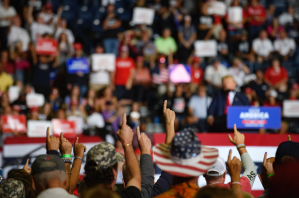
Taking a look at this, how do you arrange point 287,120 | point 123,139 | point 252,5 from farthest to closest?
point 252,5 < point 287,120 < point 123,139

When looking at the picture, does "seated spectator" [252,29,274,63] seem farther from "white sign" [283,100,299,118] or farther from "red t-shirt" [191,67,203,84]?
"white sign" [283,100,299,118]

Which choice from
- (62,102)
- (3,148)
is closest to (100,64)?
(62,102)

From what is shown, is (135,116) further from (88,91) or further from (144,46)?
(144,46)

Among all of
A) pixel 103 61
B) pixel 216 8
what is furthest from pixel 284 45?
pixel 103 61

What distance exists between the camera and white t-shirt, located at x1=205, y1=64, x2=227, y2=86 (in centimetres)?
1217

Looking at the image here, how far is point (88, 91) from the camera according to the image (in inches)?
450

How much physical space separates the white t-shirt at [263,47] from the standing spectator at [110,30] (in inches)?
A: 217

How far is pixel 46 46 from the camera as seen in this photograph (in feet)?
38.0

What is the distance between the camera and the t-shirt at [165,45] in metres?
13.0

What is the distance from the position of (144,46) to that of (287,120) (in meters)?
5.54

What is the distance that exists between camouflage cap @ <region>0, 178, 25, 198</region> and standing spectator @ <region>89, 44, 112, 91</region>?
29.8ft

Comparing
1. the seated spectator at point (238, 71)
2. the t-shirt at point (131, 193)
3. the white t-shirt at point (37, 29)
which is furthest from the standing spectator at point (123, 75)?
the t-shirt at point (131, 193)

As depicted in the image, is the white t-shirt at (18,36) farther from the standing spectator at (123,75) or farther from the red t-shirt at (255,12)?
the red t-shirt at (255,12)

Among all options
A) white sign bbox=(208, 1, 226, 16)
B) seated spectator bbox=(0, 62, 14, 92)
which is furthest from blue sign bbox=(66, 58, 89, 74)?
white sign bbox=(208, 1, 226, 16)
